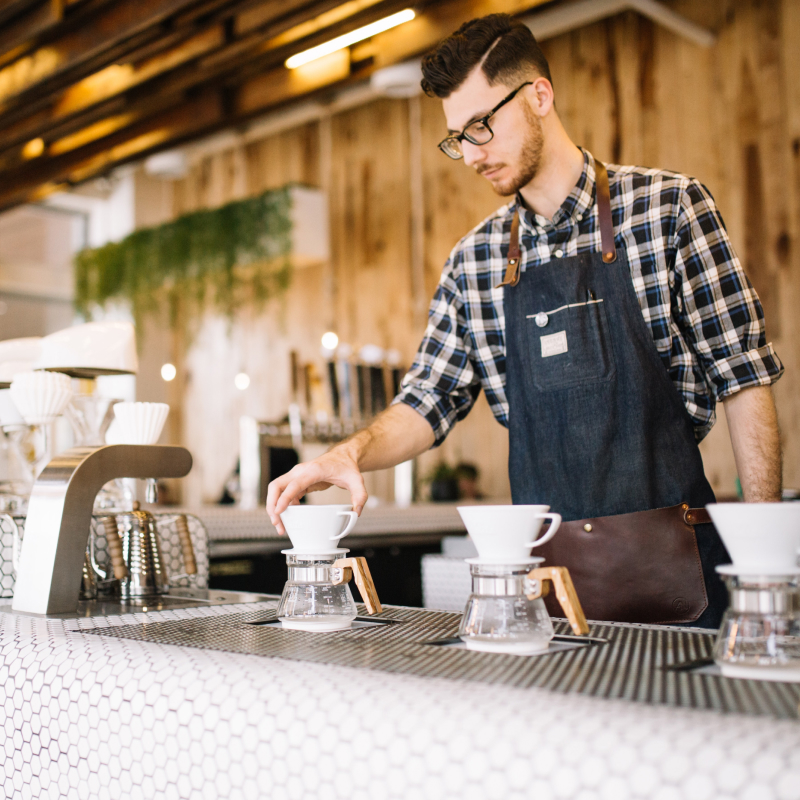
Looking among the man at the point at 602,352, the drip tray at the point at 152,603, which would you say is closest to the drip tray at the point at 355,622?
the drip tray at the point at 152,603

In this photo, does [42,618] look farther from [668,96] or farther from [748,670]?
[668,96]

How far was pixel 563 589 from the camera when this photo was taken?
83 cm

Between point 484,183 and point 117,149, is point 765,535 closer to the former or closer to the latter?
point 484,183

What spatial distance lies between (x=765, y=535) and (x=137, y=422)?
0.98m

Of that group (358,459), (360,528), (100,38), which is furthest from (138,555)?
(100,38)

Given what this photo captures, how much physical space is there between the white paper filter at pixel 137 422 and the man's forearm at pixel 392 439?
0.30 metres

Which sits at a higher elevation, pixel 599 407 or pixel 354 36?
pixel 354 36

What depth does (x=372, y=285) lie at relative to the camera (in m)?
5.84

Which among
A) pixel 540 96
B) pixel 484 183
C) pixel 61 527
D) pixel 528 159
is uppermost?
pixel 484 183

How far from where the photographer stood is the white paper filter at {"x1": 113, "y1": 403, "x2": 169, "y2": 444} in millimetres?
1386

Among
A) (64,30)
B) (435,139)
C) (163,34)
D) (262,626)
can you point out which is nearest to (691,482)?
(262,626)

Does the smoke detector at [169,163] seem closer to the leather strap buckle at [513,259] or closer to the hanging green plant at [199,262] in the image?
the hanging green plant at [199,262]

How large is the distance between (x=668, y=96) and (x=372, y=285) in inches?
86.8

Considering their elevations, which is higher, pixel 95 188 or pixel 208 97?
pixel 95 188
